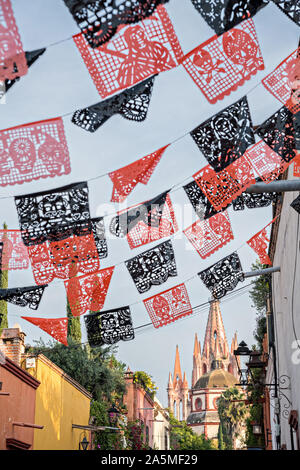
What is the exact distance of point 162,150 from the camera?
193 inches

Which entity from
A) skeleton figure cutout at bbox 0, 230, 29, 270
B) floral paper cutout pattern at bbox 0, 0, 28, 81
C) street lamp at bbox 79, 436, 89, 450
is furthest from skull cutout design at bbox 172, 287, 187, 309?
street lamp at bbox 79, 436, 89, 450

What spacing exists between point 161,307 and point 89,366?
13418 mm

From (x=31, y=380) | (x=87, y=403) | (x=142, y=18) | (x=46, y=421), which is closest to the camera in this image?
(x=142, y=18)

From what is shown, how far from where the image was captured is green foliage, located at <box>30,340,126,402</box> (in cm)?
2003

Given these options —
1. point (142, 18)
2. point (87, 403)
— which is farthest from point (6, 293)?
point (87, 403)

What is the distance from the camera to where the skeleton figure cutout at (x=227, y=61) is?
171 inches

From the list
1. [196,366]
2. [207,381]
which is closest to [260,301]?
[207,381]

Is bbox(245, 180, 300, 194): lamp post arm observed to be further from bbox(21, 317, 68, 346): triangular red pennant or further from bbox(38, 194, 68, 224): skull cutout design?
bbox(21, 317, 68, 346): triangular red pennant

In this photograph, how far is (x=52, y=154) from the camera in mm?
4301

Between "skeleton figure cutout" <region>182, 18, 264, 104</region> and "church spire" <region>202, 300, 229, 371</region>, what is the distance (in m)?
94.4

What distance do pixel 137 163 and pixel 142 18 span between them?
5.03 ft

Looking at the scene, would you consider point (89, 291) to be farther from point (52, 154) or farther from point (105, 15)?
point (105, 15)

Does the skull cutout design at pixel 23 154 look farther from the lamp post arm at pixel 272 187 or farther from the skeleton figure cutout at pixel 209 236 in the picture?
the skeleton figure cutout at pixel 209 236

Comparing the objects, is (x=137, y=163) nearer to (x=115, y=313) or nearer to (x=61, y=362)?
(x=115, y=313)
